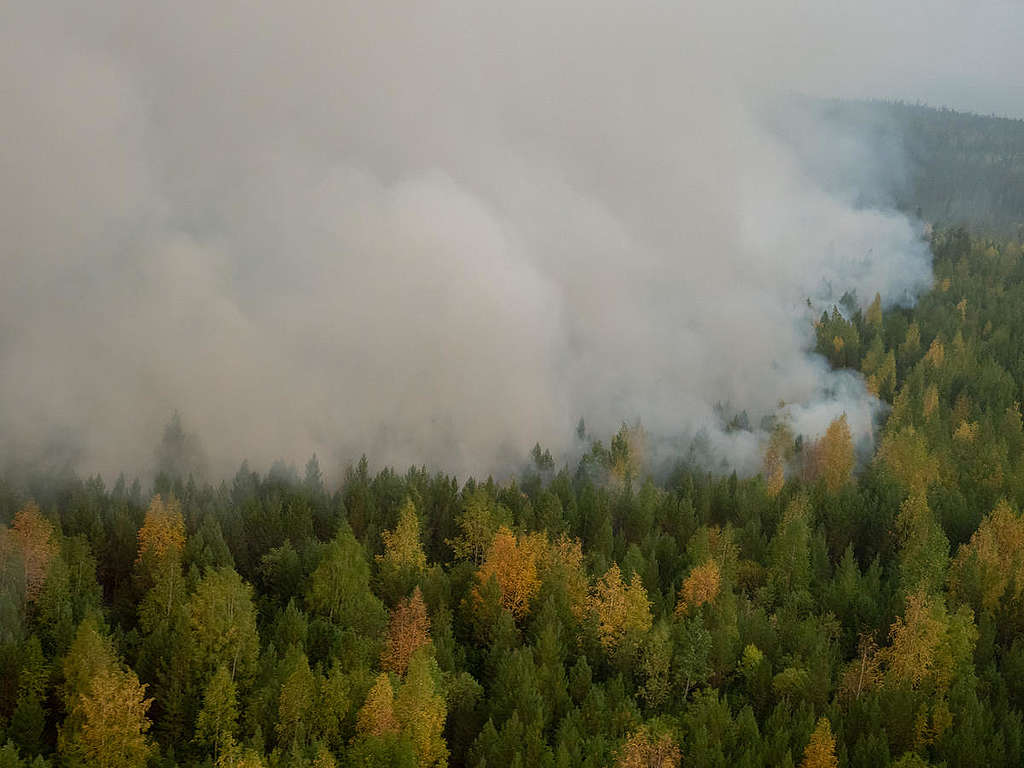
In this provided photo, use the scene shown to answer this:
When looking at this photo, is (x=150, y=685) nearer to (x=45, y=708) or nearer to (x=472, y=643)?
(x=45, y=708)

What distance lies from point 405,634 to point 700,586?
25.6m

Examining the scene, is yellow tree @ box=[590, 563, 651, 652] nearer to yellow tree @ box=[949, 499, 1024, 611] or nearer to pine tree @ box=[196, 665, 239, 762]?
pine tree @ box=[196, 665, 239, 762]

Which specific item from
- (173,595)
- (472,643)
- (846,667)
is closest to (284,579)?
(173,595)

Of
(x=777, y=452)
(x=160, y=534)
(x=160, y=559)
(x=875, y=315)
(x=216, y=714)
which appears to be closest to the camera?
(x=216, y=714)

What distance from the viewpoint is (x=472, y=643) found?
75.6 metres

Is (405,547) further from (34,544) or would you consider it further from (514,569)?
(34,544)

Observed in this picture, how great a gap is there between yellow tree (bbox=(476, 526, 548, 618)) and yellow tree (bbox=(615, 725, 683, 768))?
2027 centimetres

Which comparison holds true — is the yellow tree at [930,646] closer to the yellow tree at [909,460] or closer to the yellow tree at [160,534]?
the yellow tree at [909,460]

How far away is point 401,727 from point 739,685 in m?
26.2

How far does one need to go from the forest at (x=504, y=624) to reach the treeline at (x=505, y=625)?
21 centimetres

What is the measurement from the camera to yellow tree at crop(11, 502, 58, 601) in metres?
69.1

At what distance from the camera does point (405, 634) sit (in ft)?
230

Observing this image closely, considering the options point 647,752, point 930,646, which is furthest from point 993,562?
point 647,752

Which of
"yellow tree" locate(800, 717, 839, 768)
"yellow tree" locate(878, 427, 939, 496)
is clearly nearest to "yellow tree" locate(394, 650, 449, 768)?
"yellow tree" locate(800, 717, 839, 768)
